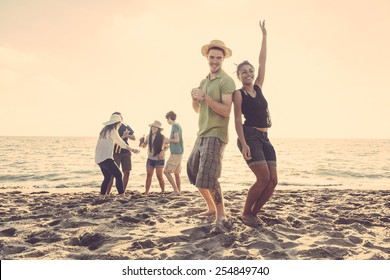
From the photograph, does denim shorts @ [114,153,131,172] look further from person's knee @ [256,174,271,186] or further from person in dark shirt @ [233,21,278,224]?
person's knee @ [256,174,271,186]

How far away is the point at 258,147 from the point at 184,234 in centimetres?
147

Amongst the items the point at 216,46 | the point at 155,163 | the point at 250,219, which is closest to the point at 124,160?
the point at 155,163

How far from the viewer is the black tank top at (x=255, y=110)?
4.18 m

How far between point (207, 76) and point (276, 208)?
8.78ft

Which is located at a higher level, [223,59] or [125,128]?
[223,59]

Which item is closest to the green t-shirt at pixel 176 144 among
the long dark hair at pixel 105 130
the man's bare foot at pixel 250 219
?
the long dark hair at pixel 105 130

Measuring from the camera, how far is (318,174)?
1792 centimetres

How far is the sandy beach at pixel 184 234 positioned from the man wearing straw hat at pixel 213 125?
548 millimetres

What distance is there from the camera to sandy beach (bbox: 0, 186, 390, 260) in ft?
10.4

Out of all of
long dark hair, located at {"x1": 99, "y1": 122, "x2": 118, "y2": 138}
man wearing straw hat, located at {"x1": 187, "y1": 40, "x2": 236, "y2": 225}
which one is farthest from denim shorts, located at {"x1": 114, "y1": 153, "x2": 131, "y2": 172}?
man wearing straw hat, located at {"x1": 187, "y1": 40, "x2": 236, "y2": 225}

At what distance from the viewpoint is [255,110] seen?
420 cm

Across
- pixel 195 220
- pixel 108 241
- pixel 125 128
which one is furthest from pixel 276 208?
pixel 125 128

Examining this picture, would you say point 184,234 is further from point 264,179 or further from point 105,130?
point 105,130
